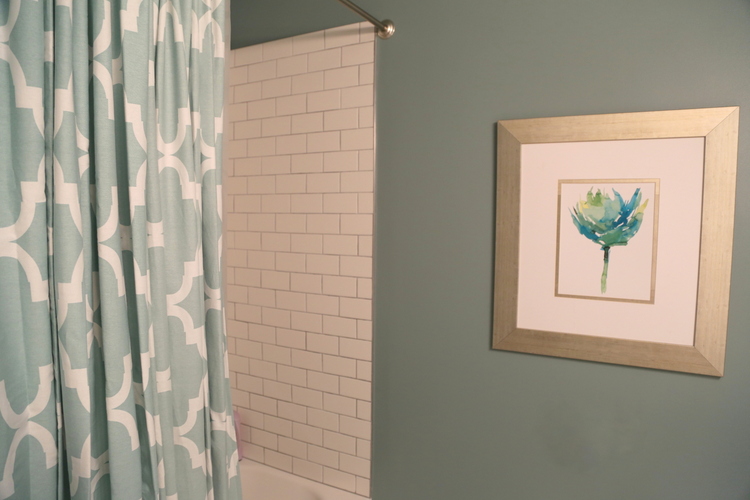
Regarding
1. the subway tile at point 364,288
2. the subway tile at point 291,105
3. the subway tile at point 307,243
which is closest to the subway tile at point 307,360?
the subway tile at point 364,288

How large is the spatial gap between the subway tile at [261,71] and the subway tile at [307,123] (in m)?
0.23

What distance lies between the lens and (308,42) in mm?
1844

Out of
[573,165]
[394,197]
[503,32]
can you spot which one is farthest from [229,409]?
[503,32]

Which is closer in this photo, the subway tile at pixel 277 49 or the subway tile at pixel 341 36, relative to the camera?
the subway tile at pixel 341 36

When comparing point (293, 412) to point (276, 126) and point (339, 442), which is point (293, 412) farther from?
point (276, 126)

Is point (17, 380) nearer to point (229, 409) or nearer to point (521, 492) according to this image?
point (229, 409)

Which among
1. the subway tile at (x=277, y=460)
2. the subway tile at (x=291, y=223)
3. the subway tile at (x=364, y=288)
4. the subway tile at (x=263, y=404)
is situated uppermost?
the subway tile at (x=291, y=223)

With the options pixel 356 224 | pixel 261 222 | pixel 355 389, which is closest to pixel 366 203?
pixel 356 224

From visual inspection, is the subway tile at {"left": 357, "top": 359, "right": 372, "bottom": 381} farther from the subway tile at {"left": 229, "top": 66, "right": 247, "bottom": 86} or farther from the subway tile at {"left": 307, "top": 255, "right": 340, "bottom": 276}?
the subway tile at {"left": 229, "top": 66, "right": 247, "bottom": 86}

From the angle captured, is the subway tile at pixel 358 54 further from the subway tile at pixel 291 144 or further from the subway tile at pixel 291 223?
the subway tile at pixel 291 223

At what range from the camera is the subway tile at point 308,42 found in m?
1.81

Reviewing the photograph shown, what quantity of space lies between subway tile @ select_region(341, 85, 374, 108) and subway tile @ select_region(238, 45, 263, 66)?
464mm

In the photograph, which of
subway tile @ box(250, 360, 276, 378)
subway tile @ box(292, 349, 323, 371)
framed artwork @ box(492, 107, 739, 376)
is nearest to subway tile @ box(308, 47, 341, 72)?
framed artwork @ box(492, 107, 739, 376)

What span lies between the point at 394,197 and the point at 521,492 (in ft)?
3.68
